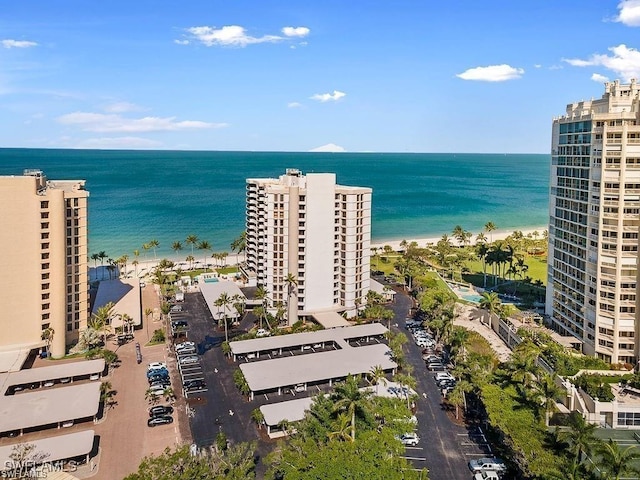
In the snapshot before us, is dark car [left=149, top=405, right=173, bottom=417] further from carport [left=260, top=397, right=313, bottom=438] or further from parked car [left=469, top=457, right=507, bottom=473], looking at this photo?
parked car [left=469, top=457, right=507, bottom=473]

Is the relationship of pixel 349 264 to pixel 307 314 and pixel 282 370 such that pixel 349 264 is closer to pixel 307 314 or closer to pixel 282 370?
pixel 307 314

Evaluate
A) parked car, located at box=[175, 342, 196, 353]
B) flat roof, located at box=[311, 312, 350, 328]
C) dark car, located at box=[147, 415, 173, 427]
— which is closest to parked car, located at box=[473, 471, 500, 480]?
dark car, located at box=[147, 415, 173, 427]

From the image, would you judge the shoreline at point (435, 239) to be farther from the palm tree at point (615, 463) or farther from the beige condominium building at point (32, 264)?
the palm tree at point (615, 463)

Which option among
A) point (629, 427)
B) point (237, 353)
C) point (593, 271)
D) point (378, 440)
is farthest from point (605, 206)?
point (237, 353)

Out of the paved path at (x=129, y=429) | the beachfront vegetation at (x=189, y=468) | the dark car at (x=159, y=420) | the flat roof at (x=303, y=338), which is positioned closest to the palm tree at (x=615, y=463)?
the beachfront vegetation at (x=189, y=468)

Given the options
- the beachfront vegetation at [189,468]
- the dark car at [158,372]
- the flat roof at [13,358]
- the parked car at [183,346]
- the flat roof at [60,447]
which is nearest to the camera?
the beachfront vegetation at [189,468]

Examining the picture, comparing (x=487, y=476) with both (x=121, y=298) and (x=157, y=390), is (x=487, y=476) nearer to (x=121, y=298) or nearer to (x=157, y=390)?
(x=157, y=390)
